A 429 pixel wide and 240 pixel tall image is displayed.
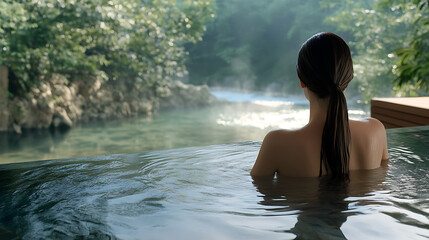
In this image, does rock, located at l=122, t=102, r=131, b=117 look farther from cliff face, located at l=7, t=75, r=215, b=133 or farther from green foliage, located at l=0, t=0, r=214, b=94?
green foliage, located at l=0, t=0, r=214, b=94

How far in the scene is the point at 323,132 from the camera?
64.6 inches

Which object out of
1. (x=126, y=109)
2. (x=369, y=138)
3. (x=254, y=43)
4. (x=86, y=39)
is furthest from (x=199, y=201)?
(x=254, y=43)

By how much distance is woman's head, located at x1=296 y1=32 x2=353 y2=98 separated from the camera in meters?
1.54

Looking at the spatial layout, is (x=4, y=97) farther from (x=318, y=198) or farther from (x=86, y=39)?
(x=318, y=198)

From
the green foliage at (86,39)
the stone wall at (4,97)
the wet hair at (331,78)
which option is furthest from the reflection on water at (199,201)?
the stone wall at (4,97)

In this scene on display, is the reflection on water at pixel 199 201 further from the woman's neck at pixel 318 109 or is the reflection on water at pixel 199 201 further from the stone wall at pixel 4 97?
the stone wall at pixel 4 97

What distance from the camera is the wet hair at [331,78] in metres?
1.54

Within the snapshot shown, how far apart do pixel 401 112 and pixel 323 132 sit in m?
2.38

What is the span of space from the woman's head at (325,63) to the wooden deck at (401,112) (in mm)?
2153

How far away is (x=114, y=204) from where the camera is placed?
4.88 ft

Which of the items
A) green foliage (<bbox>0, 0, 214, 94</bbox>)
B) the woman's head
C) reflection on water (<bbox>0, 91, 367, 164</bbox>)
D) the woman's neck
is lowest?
reflection on water (<bbox>0, 91, 367, 164</bbox>)

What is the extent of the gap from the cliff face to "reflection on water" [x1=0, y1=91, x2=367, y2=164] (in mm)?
290

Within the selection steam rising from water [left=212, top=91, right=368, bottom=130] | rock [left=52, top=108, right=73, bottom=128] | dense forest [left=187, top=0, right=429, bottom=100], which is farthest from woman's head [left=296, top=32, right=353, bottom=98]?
dense forest [left=187, top=0, right=429, bottom=100]

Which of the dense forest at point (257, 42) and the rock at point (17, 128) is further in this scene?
the dense forest at point (257, 42)
